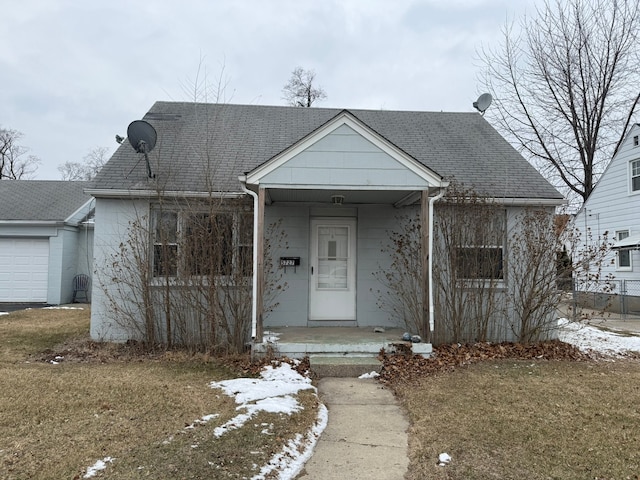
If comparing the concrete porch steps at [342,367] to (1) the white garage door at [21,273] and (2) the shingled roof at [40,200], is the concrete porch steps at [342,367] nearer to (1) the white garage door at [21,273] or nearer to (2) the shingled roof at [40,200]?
(2) the shingled roof at [40,200]

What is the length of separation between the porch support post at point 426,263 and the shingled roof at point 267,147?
1.18 m

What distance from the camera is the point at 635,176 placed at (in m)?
14.7

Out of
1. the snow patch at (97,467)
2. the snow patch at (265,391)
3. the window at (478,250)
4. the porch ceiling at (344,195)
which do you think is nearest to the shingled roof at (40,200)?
the porch ceiling at (344,195)

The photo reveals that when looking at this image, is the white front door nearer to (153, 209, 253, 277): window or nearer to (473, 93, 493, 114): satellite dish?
(153, 209, 253, 277): window

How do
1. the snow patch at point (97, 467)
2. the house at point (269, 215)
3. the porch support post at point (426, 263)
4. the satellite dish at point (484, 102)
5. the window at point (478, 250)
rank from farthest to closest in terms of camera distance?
the satellite dish at point (484, 102) < the window at point (478, 250) < the porch support post at point (426, 263) < the house at point (269, 215) < the snow patch at point (97, 467)

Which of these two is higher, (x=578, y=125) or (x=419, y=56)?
(x=419, y=56)

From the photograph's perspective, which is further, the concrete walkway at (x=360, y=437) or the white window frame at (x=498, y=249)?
the white window frame at (x=498, y=249)

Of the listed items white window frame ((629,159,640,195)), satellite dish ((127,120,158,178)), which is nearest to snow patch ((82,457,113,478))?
satellite dish ((127,120,158,178))

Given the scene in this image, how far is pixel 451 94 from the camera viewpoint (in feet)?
67.1

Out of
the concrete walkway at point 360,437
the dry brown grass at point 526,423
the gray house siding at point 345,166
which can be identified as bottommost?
the concrete walkway at point 360,437

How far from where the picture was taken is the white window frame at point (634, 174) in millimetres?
14594

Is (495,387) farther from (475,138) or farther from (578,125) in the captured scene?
(578,125)

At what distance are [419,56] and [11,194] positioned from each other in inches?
659

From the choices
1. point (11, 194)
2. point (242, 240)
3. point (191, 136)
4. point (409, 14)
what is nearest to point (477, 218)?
point (242, 240)
